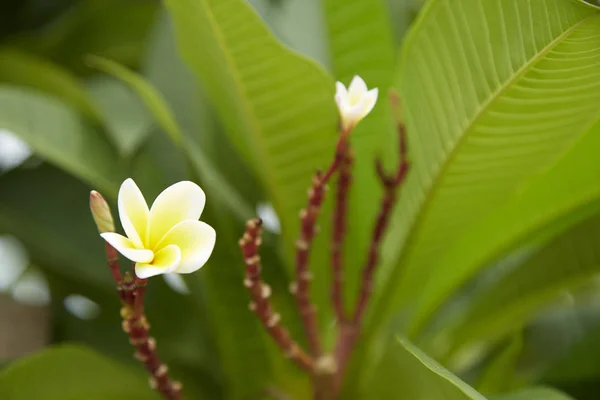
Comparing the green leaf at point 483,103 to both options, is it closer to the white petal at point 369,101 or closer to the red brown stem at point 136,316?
the white petal at point 369,101

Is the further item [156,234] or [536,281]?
[536,281]

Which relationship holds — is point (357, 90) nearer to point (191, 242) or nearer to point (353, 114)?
point (353, 114)

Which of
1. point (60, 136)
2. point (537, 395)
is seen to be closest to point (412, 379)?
point (537, 395)

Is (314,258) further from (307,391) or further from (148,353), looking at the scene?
(148,353)

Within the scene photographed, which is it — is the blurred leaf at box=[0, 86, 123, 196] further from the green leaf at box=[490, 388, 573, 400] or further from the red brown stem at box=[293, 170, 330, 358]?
the green leaf at box=[490, 388, 573, 400]

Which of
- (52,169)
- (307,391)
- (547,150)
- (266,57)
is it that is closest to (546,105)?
(547,150)

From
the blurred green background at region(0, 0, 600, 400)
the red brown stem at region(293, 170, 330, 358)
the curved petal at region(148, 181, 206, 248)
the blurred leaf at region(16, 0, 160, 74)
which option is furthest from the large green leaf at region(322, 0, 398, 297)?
the blurred leaf at region(16, 0, 160, 74)
